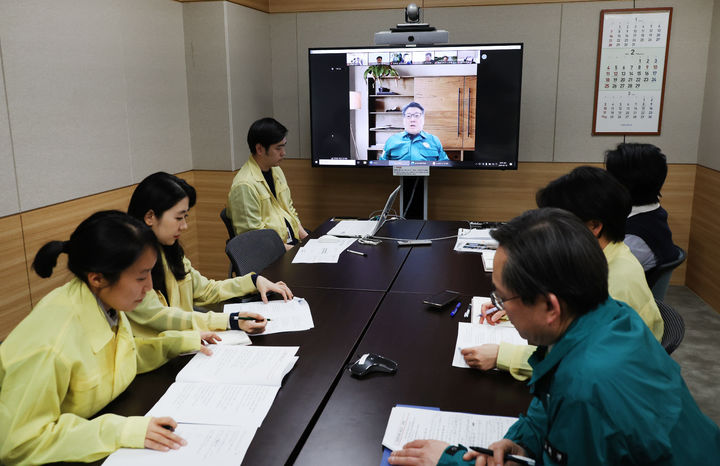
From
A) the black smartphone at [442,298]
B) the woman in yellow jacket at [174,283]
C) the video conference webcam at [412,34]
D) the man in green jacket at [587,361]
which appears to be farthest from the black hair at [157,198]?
the video conference webcam at [412,34]

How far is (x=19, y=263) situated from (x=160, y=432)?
215 cm

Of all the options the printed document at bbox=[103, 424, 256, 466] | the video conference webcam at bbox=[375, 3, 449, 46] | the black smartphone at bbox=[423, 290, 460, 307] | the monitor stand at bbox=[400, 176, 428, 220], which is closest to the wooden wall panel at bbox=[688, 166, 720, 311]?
the monitor stand at bbox=[400, 176, 428, 220]

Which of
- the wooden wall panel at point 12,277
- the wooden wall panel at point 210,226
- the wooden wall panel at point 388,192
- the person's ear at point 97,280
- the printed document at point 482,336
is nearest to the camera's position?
the person's ear at point 97,280

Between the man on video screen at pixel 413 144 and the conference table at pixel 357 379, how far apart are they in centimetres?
204

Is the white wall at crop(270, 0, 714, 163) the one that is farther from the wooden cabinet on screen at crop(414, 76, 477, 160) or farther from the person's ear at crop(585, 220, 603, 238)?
the person's ear at crop(585, 220, 603, 238)

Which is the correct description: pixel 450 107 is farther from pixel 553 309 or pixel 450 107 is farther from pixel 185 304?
pixel 553 309

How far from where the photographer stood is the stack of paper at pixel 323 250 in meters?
3.06

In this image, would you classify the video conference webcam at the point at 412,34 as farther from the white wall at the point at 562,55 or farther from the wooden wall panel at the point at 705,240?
the wooden wall panel at the point at 705,240

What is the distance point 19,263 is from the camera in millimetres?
3070

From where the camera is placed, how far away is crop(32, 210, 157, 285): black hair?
1527 mm

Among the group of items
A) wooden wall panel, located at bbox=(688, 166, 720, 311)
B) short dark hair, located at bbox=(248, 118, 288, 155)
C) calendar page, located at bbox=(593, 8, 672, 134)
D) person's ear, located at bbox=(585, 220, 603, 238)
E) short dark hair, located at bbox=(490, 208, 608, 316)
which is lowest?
wooden wall panel, located at bbox=(688, 166, 720, 311)

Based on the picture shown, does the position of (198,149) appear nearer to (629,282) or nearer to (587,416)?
(629,282)

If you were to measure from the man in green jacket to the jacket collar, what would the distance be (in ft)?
3.17

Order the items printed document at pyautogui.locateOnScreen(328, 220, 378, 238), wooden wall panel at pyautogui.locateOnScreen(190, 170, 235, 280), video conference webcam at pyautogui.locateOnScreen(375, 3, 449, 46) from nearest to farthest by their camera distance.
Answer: printed document at pyautogui.locateOnScreen(328, 220, 378, 238) < video conference webcam at pyautogui.locateOnScreen(375, 3, 449, 46) < wooden wall panel at pyautogui.locateOnScreen(190, 170, 235, 280)
